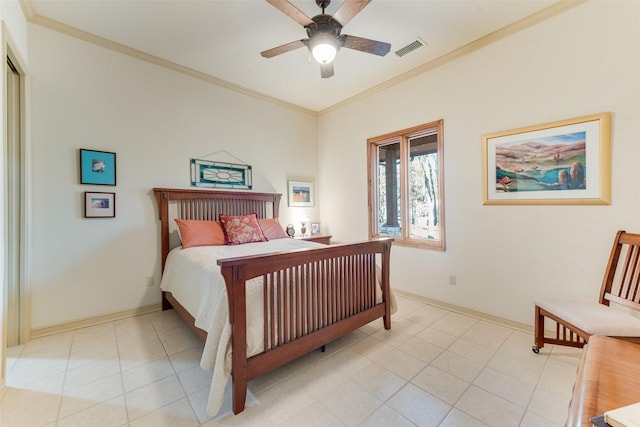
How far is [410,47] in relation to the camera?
112 inches

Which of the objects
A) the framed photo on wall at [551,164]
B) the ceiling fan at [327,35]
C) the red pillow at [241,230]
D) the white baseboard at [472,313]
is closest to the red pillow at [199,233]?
the red pillow at [241,230]

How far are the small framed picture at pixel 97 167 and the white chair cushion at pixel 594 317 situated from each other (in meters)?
4.17

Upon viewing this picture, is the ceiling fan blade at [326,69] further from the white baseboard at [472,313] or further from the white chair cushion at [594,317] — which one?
the white baseboard at [472,313]

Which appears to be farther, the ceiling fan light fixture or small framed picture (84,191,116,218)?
small framed picture (84,191,116,218)

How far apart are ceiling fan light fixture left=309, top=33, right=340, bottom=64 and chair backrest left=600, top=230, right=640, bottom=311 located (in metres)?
2.64

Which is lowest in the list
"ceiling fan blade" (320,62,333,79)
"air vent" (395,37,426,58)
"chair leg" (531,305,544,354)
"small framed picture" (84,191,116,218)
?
"chair leg" (531,305,544,354)

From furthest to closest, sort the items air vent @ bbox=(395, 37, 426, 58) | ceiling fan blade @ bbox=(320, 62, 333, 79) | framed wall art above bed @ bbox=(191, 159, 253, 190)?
framed wall art above bed @ bbox=(191, 159, 253, 190) < air vent @ bbox=(395, 37, 426, 58) < ceiling fan blade @ bbox=(320, 62, 333, 79)

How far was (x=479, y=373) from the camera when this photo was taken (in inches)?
74.5

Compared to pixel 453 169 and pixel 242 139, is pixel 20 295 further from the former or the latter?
pixel 453 169

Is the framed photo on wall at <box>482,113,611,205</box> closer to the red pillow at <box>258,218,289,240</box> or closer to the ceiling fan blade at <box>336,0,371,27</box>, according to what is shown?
the ceiling fan blade at <box>336,0,371,27</box>

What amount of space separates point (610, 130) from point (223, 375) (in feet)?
10.9

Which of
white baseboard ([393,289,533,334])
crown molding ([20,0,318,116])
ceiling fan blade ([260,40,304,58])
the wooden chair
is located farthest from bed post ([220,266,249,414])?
crown molding ([20,0,318,116])

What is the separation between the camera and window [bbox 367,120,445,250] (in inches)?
129

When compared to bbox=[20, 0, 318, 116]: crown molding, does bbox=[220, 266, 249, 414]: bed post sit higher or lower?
lower
